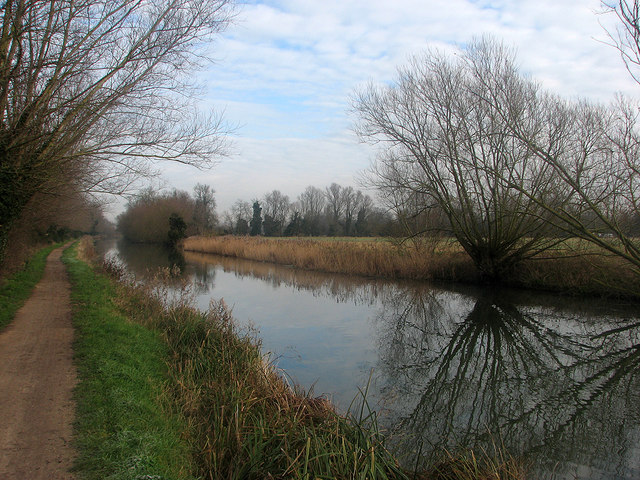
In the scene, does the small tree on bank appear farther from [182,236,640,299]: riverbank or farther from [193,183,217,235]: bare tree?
[182,236,640,299]: riverbank

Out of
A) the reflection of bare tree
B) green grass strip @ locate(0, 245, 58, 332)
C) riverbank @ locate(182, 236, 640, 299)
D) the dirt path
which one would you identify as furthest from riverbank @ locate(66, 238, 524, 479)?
riverbank @ locate(182, 236, 640, 299)

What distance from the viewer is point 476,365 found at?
811 cm

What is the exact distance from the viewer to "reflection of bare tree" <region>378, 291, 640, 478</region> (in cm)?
515

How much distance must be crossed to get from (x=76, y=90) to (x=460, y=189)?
12.1m

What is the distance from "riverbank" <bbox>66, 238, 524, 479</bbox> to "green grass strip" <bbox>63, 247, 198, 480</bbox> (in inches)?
0.5

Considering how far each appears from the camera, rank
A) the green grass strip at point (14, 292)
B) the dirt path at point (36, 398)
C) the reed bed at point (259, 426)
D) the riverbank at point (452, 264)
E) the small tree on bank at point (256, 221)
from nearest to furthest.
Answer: the dirt path at point (36, 398)
the reed bed at point (259, 426)
the green grass strip at point (14, 292)
the riverbank at point (452, 264)
the small tree on bank at point (256, 221)

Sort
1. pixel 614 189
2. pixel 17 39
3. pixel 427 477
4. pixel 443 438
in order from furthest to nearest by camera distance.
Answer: pixel 614 189 < pixel 17 39 < pixel 443 438 < pixel 427 477

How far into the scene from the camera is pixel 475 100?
47.5 ft

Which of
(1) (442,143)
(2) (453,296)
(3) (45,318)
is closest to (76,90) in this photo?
(3) (45,318)

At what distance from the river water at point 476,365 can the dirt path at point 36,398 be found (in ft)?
9.75

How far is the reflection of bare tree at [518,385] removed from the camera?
5.15m

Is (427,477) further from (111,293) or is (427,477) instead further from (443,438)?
(111,293)

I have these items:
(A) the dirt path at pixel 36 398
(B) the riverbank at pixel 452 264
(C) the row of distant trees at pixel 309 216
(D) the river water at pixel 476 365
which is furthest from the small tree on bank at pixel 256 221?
(A) the dirt path at pixel 36 398

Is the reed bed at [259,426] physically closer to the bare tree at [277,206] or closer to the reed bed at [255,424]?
the reed bed at [255,424]
